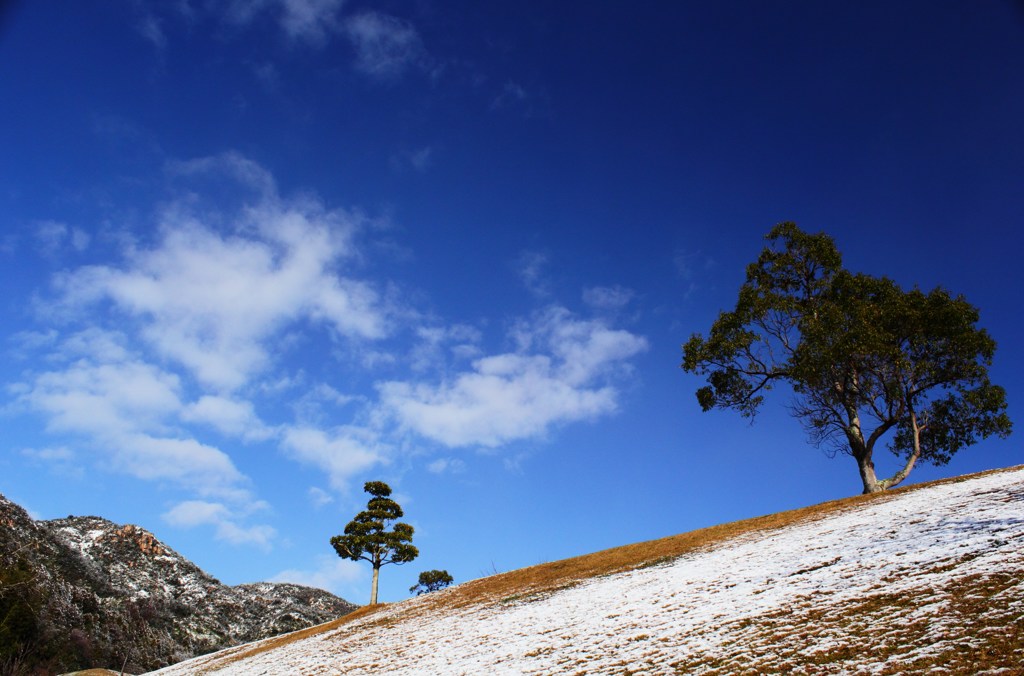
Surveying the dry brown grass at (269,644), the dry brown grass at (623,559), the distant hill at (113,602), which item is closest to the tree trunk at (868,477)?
the dry brown grass at (623,559)

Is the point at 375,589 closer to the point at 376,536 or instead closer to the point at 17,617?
the point at 376,536

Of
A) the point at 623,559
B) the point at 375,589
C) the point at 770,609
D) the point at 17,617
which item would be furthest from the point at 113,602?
the point at 770,609

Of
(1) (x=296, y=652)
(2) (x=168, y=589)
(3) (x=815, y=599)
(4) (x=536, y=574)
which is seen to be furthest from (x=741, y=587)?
(2) (x=168, y=589)

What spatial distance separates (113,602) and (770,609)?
6825 centimetres

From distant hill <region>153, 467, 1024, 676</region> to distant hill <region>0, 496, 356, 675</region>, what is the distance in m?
25.8

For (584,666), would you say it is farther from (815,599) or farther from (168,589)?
(168,589)

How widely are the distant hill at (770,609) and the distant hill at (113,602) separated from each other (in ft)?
84.6

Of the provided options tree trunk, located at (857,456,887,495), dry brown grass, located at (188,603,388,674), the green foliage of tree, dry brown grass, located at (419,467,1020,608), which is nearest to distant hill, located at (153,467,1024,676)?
dry brown grass, located at (419,467,1020,608)

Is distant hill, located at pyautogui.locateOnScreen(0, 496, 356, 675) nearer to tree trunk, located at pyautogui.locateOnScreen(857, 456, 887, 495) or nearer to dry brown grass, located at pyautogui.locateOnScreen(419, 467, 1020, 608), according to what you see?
dry brown grass, located at pyautogui.locateOnScreen(419, 467, 1020, 608)

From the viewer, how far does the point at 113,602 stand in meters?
56.5

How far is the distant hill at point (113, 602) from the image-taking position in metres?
42.8

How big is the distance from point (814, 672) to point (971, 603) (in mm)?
3222

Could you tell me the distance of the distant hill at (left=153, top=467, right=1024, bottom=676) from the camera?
861 cm

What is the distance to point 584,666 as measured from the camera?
11852mm
